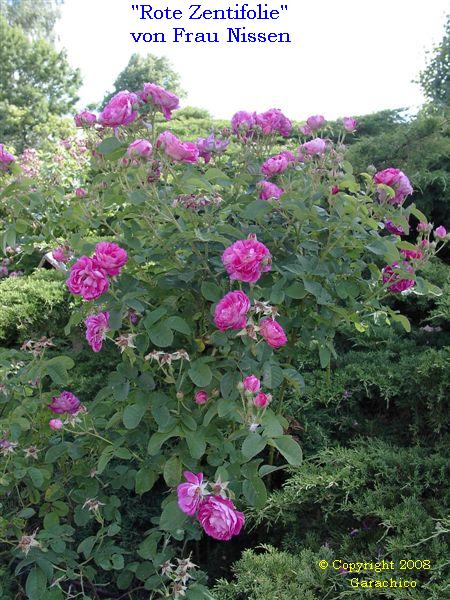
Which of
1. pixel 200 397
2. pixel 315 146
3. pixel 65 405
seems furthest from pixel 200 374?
pixel 315 146

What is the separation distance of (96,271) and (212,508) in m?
0.58

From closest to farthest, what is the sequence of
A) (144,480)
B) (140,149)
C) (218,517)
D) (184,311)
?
(218,517), (140,149), (144,480), (184,311)

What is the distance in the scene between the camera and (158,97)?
4.77 feet

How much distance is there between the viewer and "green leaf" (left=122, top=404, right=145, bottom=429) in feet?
4.63

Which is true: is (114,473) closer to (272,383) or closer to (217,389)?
(217,389)

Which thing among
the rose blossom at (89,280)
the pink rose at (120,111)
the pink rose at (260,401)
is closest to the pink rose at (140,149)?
the pink rose at (120,111)

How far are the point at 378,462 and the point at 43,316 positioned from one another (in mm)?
2445

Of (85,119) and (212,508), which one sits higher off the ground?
(85,119)

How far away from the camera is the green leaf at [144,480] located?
1.52m

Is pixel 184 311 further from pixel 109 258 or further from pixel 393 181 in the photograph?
pixel 393 181

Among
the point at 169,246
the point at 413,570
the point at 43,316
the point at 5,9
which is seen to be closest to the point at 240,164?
the point at 169,246

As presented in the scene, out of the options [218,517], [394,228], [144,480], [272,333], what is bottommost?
[144,480]

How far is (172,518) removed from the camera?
137cm

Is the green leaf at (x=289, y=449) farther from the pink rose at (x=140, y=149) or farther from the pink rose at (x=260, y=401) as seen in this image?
the pink rose at (x=140, y=149)
